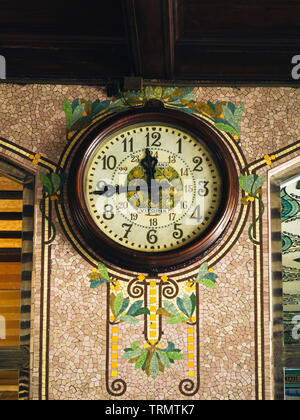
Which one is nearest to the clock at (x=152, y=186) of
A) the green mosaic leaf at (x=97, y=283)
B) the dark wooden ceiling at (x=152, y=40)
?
the green mosaic leaf at (x=97, y=283)

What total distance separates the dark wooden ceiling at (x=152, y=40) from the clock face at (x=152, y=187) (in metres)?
0.33

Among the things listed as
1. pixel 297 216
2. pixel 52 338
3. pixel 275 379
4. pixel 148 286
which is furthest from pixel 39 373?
pixel 297 216

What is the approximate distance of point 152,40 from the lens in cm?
233

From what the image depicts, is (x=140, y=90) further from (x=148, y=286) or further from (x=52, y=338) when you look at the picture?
(x=52, y=338)

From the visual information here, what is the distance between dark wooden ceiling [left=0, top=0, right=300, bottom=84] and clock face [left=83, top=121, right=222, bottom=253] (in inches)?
13.0

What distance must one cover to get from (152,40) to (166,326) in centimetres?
130

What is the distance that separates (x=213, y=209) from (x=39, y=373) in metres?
1.12

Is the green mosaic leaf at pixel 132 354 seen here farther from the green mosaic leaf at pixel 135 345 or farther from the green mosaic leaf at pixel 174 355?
the green mosaic leaf at pixel 174 355

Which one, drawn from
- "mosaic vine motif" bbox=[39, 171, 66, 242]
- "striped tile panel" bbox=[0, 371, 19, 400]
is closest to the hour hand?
"mosaic vine motif" bbox=[39, 171, 66, 242]

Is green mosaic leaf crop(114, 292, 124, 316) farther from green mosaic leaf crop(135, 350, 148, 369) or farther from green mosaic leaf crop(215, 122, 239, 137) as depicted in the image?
green mosaic leaf crop(215, 122, 239, 137)

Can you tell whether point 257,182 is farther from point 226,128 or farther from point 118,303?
point 118,303

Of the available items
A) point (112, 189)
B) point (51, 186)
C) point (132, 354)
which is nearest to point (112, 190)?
point (112, 189)

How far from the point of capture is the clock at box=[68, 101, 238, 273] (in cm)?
254

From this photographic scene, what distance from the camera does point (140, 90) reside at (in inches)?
106
